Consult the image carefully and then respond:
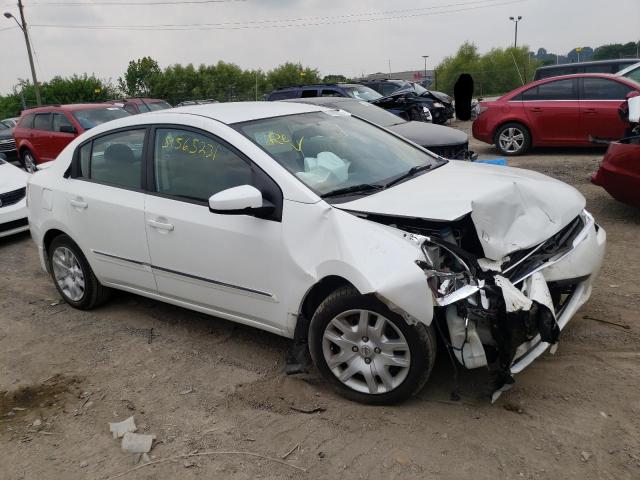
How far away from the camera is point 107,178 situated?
4582 millimetres

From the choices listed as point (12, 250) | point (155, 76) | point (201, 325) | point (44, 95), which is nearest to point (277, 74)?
point (155, 76)

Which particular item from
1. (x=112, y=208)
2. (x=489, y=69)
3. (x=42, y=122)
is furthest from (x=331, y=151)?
(x=489, y=69)

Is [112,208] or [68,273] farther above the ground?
[112,208]

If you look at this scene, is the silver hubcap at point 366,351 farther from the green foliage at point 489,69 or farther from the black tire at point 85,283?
the green foliage at point 489,69

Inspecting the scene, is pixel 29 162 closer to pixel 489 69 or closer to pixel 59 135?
pixel 59 135

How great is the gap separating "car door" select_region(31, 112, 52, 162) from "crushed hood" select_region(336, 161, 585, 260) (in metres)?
11.8

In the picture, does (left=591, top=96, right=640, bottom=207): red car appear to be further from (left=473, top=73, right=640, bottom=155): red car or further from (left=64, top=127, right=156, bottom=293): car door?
(left=64, top=127, right=156, bottom=293): car door

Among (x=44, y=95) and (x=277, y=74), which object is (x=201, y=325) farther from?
(x=277, y=74)

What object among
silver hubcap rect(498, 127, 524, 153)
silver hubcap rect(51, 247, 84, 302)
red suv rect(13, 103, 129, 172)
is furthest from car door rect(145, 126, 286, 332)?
red suv rect(13, 103, 129, 172)

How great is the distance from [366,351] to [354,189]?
39.0 inches

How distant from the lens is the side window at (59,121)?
1272cm

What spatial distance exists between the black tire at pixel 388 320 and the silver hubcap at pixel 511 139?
8.76 meters

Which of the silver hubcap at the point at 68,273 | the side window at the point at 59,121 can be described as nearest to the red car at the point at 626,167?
the silver hubcap at the point at 68,273

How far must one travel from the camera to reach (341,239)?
10.5 ft
